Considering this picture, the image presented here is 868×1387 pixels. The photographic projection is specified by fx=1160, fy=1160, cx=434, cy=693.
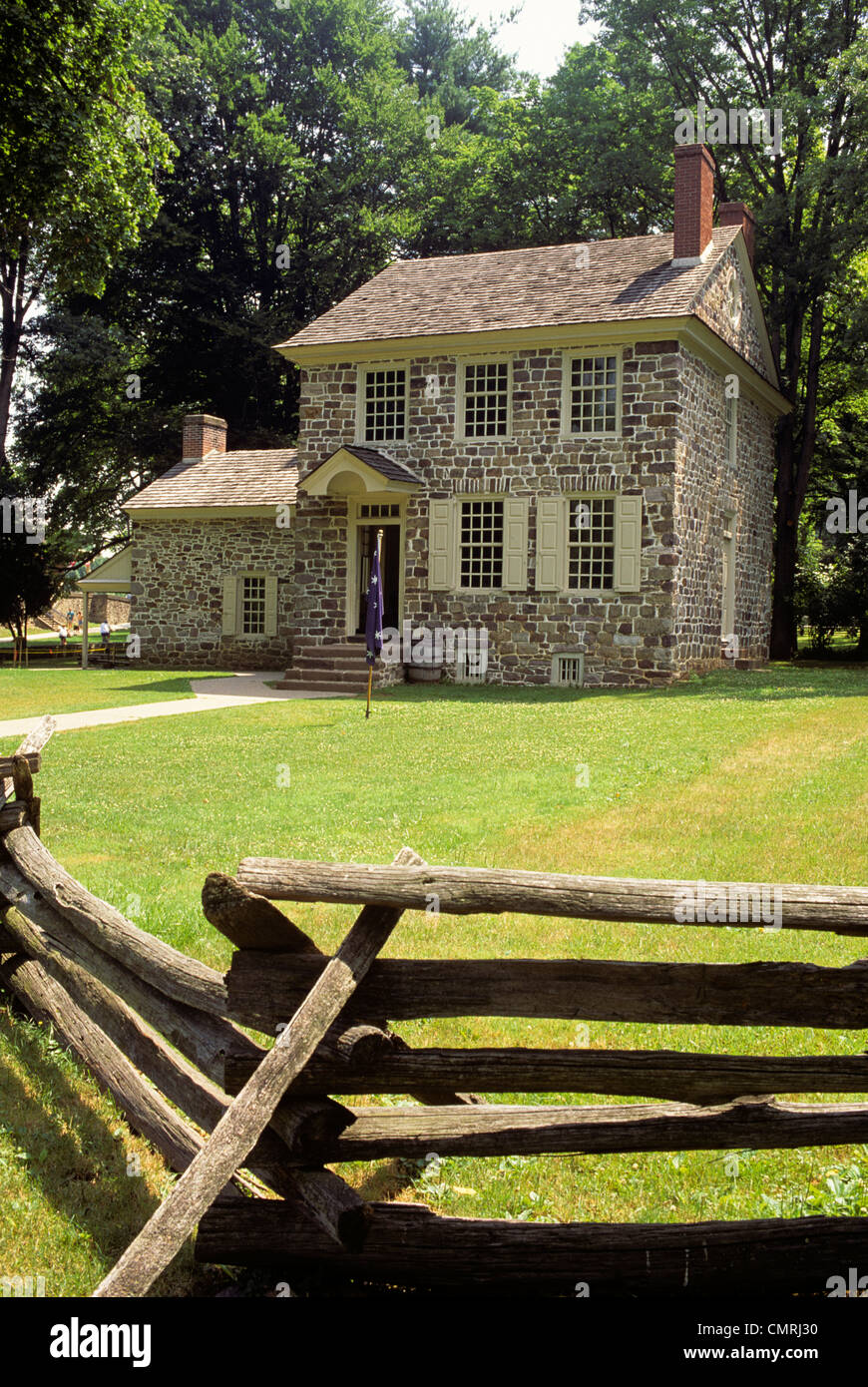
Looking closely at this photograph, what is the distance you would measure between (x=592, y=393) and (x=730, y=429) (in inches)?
179

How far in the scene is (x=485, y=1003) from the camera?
3.28 m

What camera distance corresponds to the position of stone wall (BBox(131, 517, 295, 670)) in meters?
27.0

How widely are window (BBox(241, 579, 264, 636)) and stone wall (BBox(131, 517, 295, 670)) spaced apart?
0.24 metres

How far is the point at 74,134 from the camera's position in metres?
16.4

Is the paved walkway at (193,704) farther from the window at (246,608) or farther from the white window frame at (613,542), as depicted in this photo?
the white window frame at (613,542)

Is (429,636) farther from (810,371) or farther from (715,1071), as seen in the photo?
(715,1071)

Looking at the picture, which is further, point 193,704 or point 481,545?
point 481,545

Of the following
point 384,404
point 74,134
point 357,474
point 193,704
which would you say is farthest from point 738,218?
point 193,704

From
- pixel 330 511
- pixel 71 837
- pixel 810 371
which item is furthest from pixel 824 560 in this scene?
pixel 71 837

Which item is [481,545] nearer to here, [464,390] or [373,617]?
[464,390]

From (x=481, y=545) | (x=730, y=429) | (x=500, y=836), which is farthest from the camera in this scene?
(x=730, y=429)

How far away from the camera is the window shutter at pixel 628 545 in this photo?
21250 millimetres

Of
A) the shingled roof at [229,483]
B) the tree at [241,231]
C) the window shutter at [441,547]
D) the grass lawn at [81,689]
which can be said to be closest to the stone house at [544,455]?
the window shutter at [441,547]
